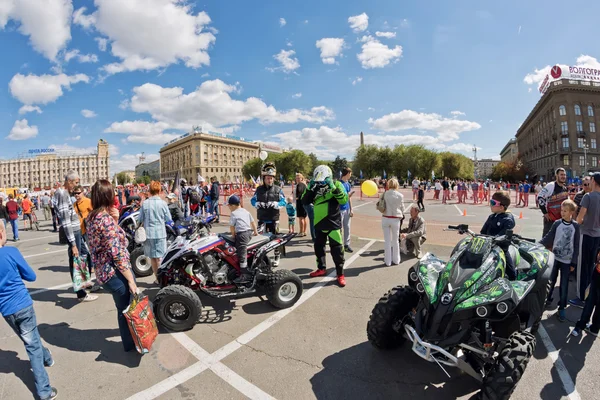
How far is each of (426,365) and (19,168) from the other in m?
164

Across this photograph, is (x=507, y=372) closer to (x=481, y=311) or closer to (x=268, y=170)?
(x=481, y=311)

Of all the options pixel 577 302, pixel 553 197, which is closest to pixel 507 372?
pixel 577 302

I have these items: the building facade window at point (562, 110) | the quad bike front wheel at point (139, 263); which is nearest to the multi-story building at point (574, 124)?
the building facade window at point (562, 110)

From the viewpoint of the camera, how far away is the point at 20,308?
2541 mm

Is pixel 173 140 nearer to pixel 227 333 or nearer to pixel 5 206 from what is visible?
pixel 5 206

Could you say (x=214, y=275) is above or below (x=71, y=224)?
below

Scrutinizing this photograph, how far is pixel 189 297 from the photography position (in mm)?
3535

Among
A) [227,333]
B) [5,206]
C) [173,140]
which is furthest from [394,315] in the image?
[173,140]

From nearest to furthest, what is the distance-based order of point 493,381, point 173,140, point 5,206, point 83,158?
point 493,381 → point 5,206 → point 83,158 → point 173,140

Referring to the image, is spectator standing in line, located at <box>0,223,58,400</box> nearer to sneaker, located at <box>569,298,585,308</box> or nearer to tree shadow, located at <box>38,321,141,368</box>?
tree shadow, located at <box>38,321,141,368</box>

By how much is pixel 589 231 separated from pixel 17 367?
7.19m

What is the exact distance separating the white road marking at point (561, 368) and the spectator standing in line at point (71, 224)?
6.16 meters

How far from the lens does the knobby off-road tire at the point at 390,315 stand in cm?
290

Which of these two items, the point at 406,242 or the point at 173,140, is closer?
the point at 406,242
